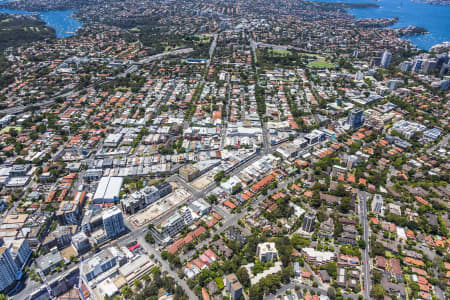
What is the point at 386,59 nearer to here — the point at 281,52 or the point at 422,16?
the point at 281,52

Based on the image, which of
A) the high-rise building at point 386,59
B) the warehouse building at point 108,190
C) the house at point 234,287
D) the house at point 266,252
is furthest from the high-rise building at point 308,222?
the high-rise building at point 386,59

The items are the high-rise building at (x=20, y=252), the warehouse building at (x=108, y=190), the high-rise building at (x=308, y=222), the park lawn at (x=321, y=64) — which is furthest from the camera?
the park lawn at (x=321, y=64)

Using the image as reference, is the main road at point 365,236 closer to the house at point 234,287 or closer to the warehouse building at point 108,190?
the house at point 234,287

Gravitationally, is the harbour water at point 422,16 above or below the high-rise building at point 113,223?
above

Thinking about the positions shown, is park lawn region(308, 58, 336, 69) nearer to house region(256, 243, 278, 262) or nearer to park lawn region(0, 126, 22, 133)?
house region(256, 243, 278, 262)

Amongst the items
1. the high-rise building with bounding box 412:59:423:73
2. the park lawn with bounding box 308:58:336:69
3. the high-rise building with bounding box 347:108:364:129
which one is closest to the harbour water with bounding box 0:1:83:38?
the park lawn with bounding box 308:58:336:69

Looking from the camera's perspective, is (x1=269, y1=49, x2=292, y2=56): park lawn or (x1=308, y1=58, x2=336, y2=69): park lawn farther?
(x1=269, y1=49, x2=292, y2=56): park lawn

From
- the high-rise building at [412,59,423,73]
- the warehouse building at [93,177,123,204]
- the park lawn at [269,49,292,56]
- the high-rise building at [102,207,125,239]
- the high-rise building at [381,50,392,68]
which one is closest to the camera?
the high-rise building at [102,207,125,239]

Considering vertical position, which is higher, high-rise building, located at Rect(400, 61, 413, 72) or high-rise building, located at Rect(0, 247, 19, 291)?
high-rise building, located at Rect(400, 61, 413, 72)

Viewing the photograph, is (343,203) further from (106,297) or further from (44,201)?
(44,201)
